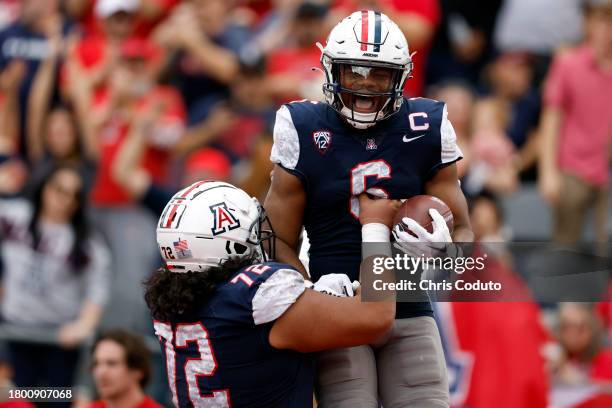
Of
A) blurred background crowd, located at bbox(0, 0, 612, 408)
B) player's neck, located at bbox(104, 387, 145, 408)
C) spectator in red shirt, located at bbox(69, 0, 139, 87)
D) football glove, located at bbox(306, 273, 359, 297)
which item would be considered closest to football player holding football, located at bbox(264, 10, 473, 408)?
football glove, located at bbox(306, 273, 359, 297)

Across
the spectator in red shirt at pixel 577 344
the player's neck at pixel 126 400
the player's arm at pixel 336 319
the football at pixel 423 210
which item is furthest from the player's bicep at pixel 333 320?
the spectator in red shirt at pixel 577 344

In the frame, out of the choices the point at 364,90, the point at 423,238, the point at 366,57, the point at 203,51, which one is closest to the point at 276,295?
the point at 423,238

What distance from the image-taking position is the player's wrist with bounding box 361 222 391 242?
15.6 feet

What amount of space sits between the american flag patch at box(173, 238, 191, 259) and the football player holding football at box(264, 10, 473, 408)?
408mm

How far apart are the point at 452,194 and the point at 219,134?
15.6ft

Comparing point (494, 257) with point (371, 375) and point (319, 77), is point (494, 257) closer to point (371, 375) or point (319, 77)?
point (371, 375)

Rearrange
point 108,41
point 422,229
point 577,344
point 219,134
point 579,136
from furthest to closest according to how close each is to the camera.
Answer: point 108,41
point 219,134
point 579,136
point 577,344
point 422,229

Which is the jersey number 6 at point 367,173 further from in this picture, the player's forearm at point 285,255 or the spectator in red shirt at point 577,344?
the spectator in red shirt at point 577,344

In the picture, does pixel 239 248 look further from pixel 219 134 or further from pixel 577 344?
pixel 219 134

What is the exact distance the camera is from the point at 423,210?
15.5ft

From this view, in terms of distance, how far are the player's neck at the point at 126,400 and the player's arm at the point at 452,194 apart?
2.02 metres

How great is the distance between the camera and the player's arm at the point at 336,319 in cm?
469

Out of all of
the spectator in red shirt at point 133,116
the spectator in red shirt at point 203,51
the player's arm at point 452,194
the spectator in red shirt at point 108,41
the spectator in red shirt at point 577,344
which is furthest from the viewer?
the spectator in red shirt at point 108,41

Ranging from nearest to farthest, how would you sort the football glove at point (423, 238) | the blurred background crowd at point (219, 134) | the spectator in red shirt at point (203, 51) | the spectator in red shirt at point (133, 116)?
the football glove at point (423, 238) < the blurred background crowd at point (219, 134) < the spectator in red shirt at point (133, 116) < the spectator in red shirt at point (203, 51)
